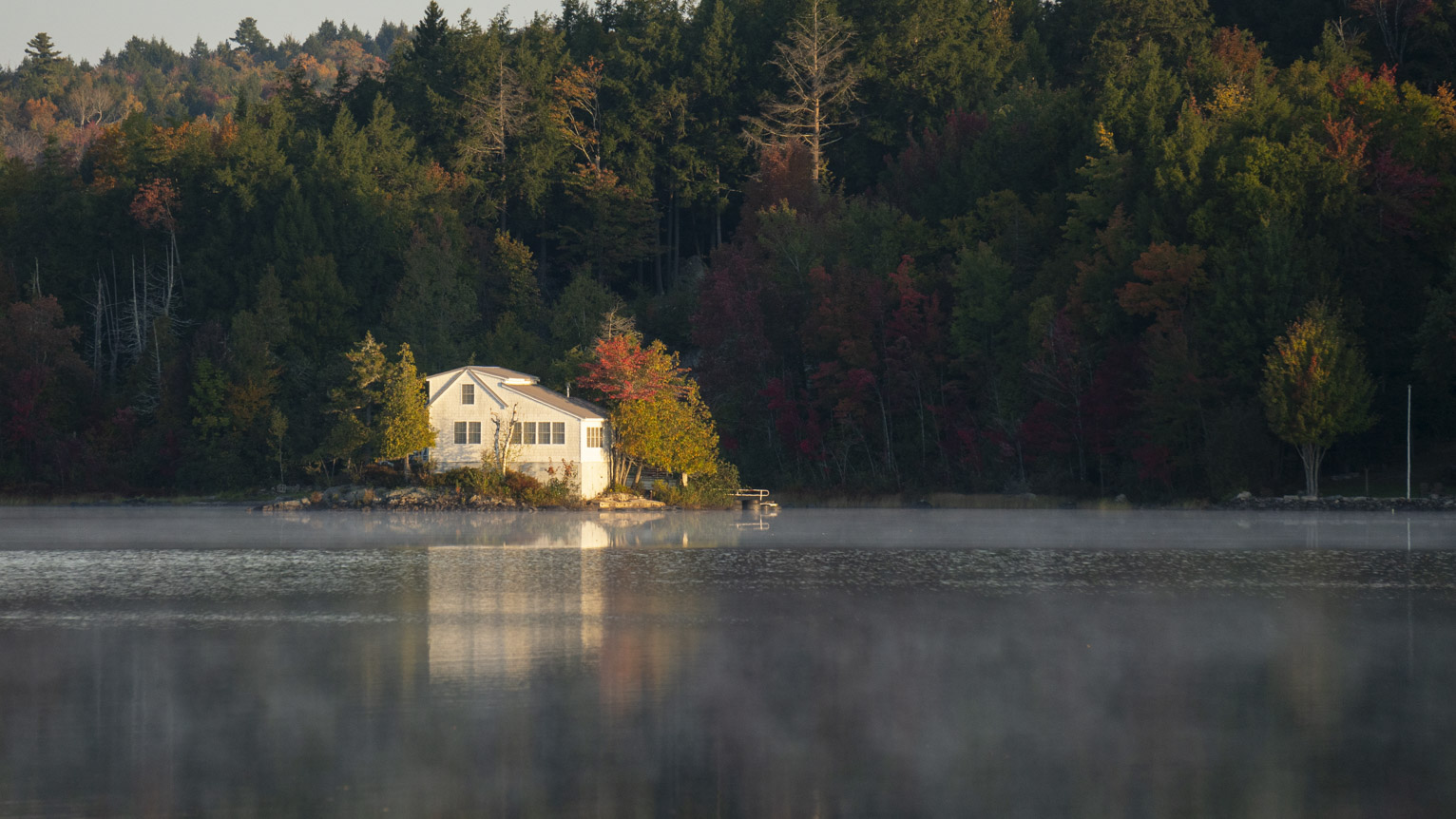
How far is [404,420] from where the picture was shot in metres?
62.2

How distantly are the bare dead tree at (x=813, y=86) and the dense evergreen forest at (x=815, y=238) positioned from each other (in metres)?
0.47

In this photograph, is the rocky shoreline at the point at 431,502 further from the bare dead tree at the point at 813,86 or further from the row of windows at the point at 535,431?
the bare dead tree at the point at 813,86

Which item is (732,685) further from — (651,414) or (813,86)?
(813,86)

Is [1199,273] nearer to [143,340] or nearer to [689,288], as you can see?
[689,288]

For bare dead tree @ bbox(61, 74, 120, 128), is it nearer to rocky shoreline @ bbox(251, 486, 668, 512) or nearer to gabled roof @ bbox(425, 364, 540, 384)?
rocky shoreline @ bbox(251, 486, 668, 512)

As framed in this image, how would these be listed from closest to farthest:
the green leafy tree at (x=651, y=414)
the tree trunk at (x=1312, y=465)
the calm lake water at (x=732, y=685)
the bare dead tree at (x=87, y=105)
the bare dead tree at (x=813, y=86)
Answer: the calm lake water at (x=732, y=685), the tree trunk at (x=1312, y=465), the green leafy tree at (x=651, y=414), the bare dead tree at (x=813, y=86), the bare dead tree at (x=87, y=105)

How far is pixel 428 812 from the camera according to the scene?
1434 centimetres

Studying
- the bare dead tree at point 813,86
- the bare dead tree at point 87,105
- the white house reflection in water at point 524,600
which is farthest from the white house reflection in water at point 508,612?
the bare dead tree at point 87,105

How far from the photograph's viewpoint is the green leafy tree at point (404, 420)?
62125mm

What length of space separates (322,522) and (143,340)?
36.6 m

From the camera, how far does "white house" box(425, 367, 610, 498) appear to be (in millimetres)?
62000

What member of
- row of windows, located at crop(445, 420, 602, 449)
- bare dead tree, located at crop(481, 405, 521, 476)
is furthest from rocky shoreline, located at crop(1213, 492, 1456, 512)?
bare dead tree, located at crop(481, 405, 521, 476)

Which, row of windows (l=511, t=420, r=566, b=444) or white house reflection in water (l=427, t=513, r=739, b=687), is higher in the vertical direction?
row of windows (l=511, t=420, r=566, b=444)

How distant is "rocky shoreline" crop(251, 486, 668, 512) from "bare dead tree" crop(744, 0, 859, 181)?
33413mm
